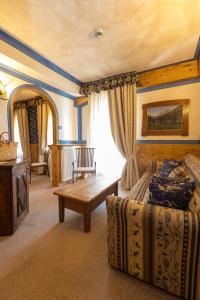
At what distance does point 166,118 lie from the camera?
10.4 ft

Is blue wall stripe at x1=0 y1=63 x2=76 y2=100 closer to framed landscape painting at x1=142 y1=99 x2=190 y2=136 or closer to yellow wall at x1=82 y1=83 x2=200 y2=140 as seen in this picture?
yellow wall at x1=82 y1=83 x2=200 y2=140

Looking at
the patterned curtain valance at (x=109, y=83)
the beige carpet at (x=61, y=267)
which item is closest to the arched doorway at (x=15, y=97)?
the patterned curtain valance at (x=109, y=83)

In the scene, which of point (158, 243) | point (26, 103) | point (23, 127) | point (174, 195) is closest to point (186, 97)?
point (174, 195)

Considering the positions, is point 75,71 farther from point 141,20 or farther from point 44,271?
point 44,271

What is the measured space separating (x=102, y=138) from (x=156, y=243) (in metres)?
3.10

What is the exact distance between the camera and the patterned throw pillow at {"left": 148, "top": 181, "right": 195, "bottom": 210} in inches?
46.3

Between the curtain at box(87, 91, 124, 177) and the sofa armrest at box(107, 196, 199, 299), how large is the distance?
8.66ft

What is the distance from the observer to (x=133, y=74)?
3266 millimetres

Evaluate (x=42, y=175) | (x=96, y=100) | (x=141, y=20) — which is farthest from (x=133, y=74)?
(x=42, y=175)

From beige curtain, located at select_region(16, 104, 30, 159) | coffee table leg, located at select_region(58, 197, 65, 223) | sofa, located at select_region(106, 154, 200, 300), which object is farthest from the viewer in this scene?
beige curtain, located at select_region(16, 104, 30, 159)

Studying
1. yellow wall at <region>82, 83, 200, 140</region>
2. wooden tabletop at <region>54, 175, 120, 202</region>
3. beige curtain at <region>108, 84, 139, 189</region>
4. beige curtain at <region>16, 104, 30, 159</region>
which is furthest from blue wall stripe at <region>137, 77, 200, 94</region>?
beige curtain at <region>16, 104, 30, 159</region>

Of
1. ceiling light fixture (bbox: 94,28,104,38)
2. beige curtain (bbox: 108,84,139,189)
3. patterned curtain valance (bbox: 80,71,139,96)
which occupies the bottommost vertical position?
beige curtain (bbox: 108,84,139,189)

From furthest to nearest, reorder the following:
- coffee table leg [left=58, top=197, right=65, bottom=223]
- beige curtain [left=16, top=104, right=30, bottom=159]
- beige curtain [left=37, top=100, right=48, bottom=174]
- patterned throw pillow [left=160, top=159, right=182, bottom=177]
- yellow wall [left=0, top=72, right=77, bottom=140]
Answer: beige curtain [left=16, top=104, right=30, bottom=159], beige curtain [left=37, top=100, right=48, bottom=174], yellow wall [left=0, top=72, right=77, bottom=140], patterned throw pillow [left=160, top=159, right=182, bottom=177], coffee table leg [left=58, top=197, right=65, bottom=223]

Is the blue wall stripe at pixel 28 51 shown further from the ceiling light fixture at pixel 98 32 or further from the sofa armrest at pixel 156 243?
the sofa armrest at pixel 156 243
